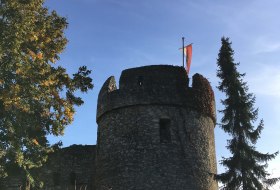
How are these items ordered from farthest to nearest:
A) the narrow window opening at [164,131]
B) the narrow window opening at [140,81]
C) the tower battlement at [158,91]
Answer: the narrow window opening at [140,81]
the tower battlement at [158,91]
the narrow window opening at [164,131]

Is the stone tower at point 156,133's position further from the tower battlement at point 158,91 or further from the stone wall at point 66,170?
the stone wall at point 66,170

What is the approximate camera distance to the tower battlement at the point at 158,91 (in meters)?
17.6

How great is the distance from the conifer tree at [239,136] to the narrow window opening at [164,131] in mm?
2099

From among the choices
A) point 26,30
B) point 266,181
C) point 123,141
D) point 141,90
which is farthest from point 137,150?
point 26,30

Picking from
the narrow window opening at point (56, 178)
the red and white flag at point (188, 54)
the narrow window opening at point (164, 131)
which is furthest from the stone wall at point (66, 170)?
the red and white flag at point (188, 54)

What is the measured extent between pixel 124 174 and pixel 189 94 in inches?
166

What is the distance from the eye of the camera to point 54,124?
15703 mm

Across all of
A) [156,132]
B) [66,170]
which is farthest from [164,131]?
[66,170]

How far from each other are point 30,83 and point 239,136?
7.95m

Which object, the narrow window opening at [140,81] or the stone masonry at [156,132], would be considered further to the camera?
the narrow window opening at [140,81]

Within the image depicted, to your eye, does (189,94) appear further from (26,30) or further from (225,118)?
(26,30)

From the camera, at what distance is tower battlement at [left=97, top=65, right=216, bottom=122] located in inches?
693

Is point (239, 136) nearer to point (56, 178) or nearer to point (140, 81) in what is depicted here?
point (140, 81)

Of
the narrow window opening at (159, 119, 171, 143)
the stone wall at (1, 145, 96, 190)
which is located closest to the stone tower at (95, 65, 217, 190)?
the narrow window opening at (159, 119, 171, 143)
